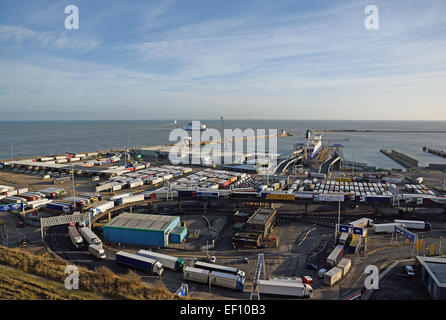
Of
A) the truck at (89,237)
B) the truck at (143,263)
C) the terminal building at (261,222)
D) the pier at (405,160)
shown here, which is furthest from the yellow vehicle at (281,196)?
the pier at (405,160)

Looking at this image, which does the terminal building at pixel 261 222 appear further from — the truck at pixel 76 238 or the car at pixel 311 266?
the truck at pixel 76 238

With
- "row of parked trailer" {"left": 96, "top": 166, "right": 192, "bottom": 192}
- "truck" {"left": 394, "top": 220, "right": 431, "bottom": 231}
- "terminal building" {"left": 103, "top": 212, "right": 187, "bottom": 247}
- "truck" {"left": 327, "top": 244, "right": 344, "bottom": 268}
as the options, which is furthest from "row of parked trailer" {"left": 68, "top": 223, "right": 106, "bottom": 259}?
"truck" {"left": 394, "top": 220, "right": 431, "bottom": 231}

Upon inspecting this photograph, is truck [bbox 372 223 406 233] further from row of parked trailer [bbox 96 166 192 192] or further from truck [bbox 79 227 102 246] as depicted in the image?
row of parked trailer [bbox 96 166 192 192]

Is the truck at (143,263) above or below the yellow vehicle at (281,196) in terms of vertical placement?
below

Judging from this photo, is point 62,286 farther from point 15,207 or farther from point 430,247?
point 430,247

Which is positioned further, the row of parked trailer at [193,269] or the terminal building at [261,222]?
the terminal building at [261,222]

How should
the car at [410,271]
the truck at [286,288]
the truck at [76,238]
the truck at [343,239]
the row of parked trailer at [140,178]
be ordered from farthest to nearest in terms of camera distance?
1. the row of parked trailer at [140,178]
2. the truck at [76,238]
3. the truck at [343,239]
4. the car at [410,271]
5. the truck at [286,288]
